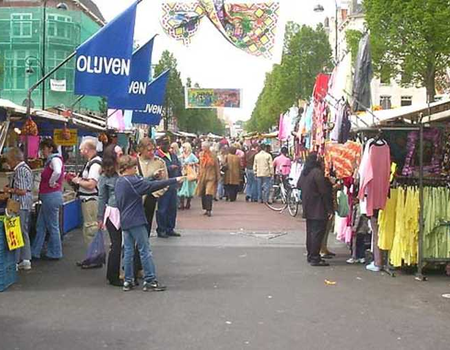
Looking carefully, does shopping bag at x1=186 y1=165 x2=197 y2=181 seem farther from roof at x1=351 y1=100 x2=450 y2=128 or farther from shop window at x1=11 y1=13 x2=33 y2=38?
shop window at x1=11 y1=13 x2=33 y2=38

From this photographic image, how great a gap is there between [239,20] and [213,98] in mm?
29474

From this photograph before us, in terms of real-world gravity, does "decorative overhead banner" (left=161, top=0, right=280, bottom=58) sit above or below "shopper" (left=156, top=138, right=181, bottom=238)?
above

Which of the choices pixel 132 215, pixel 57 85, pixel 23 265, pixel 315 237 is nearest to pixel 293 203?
pixel 315 237

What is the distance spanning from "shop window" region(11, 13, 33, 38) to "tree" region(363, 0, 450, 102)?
37.1 m

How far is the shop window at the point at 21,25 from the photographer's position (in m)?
58.4

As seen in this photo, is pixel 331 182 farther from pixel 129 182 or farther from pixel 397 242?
pixel 129 182

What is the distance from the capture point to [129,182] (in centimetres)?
770

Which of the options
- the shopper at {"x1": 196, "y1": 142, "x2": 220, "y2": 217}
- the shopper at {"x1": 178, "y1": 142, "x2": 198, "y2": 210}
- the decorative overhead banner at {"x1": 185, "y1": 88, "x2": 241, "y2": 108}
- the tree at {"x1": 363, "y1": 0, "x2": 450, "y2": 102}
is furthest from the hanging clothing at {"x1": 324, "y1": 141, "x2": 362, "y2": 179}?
the decorative overhead banner at {"x1": 185, "y1": 88, "x2": 241, "y2": 108}

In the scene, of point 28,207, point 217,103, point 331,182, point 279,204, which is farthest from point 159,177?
point 217,103

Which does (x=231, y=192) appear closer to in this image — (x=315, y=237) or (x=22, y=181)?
(x=315, y=237)

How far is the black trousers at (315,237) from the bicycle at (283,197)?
593cm

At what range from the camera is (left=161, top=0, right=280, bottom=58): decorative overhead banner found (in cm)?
1331

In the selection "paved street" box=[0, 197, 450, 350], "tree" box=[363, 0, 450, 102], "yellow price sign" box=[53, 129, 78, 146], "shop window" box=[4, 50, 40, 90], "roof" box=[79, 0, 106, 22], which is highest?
"roof" box=[79, 0, 106, 22]

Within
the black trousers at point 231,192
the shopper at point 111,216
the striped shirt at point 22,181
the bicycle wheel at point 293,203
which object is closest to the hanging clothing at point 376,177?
the shopper at point 111,216
